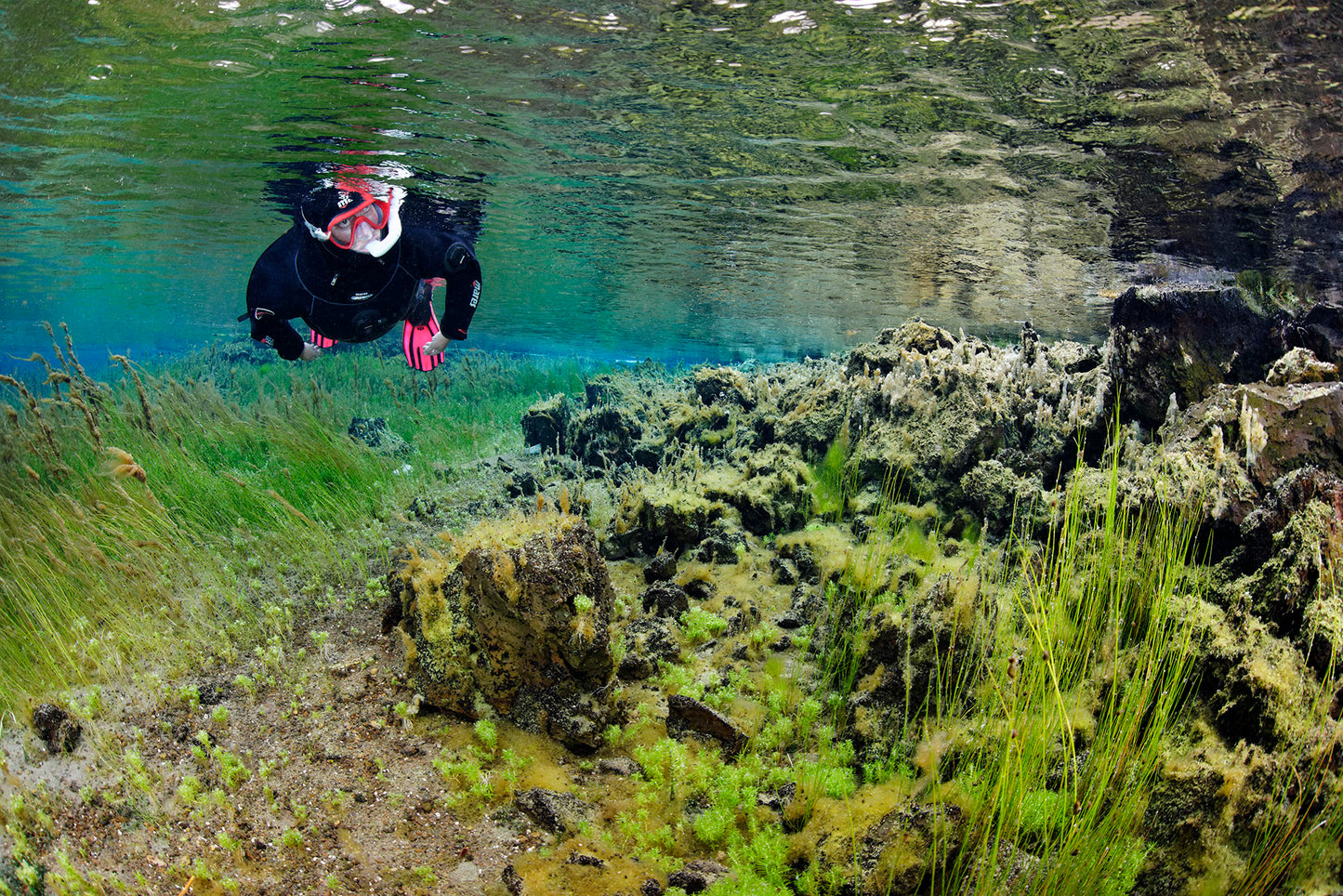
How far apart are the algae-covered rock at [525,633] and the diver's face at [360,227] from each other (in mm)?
5316

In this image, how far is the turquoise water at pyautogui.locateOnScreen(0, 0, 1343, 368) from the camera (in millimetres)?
7160

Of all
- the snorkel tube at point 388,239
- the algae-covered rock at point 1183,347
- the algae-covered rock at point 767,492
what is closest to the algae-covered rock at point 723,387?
the algae-covered rock at point 767,492

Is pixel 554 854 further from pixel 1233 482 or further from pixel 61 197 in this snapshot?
pixel 61 197

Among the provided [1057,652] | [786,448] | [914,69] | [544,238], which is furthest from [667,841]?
[544,238]

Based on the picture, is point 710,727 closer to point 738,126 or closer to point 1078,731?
point 1078,731

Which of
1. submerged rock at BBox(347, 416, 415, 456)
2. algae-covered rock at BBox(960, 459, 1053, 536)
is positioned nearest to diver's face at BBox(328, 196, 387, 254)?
submerged rock at BBox(347, 416, 415, 456)

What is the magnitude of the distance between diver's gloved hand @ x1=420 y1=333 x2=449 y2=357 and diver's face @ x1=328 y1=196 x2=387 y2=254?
1377 millimetres

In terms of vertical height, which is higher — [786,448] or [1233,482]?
[1233,482]

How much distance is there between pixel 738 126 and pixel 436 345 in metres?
5.88

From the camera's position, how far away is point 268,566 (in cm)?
654

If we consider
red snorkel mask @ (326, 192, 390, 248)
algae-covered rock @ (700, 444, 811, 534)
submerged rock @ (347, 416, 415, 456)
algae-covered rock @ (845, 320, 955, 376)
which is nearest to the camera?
algae-covered rock @ (700, 444, 811, 534)

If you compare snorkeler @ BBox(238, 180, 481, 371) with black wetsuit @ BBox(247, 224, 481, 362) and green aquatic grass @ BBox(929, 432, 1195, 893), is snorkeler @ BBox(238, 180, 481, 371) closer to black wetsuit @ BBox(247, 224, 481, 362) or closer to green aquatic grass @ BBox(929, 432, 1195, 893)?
black wetsuit @ BBox(247, 224, 481, 362)

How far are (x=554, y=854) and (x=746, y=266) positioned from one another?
19859 millimetres

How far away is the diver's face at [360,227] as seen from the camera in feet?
25.8
